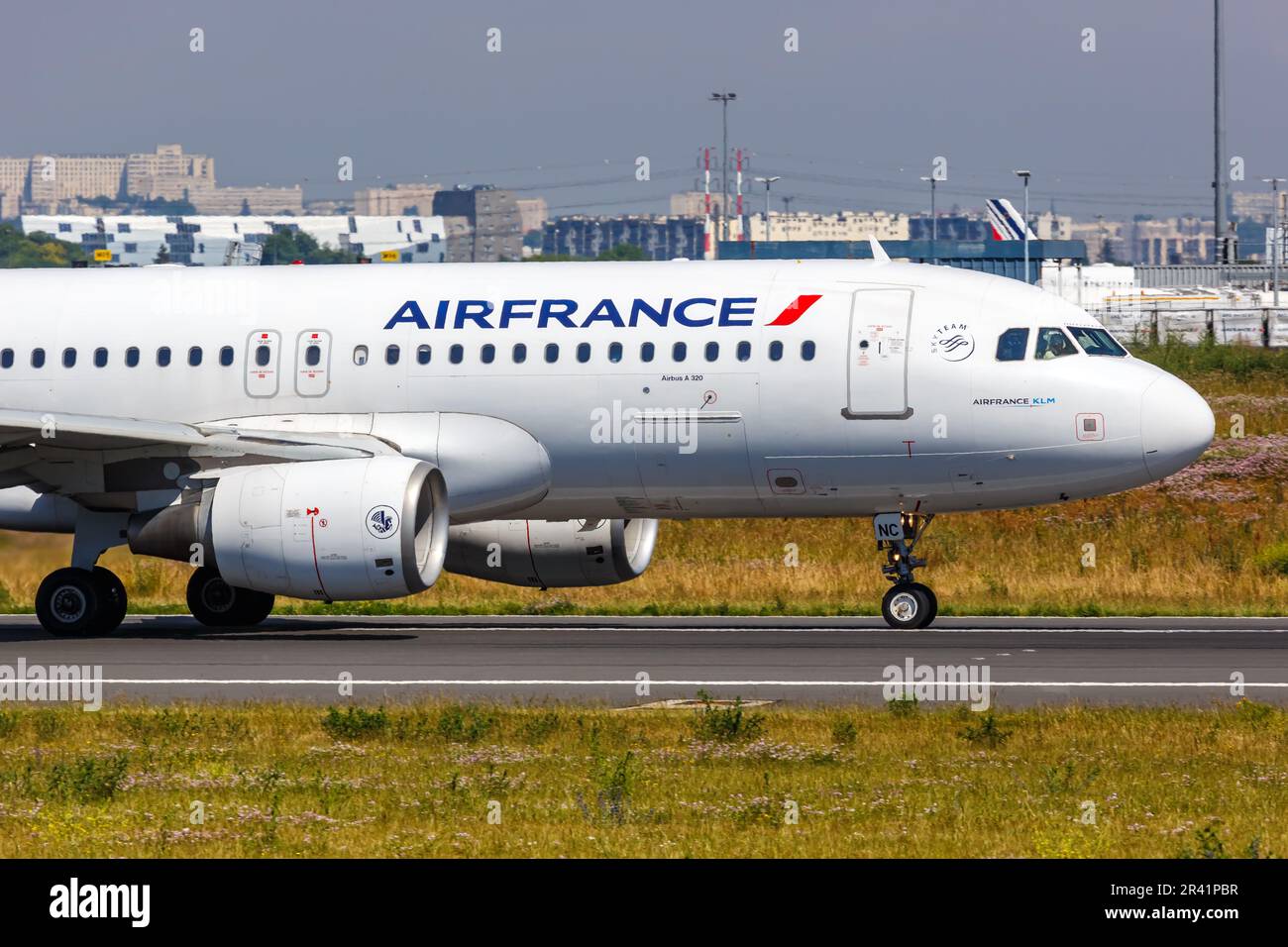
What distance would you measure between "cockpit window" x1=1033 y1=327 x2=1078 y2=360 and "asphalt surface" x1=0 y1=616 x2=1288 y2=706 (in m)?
3.55

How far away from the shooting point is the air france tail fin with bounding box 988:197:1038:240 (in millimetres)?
129000

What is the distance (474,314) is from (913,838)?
1453 cm

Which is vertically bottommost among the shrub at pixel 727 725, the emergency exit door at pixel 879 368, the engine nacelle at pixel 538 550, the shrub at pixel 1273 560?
the shrub at pixel 1273 560

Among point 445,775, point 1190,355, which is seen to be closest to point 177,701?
point 445,775

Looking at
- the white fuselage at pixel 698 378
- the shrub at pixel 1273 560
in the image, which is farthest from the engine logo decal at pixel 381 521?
the shrub at pixel 1273 560

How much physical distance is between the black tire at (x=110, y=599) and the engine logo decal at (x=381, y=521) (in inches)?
191

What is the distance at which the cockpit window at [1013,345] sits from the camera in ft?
79.9

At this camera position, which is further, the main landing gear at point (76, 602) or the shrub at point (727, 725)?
the main landing gear at point (76, 602)

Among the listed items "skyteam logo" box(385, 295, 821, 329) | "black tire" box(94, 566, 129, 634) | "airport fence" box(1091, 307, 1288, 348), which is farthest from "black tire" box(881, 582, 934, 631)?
"airport fence" box(1091, 307, 1288, 348)

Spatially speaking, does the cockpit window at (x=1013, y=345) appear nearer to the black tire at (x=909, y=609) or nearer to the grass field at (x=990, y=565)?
the black tire at (x=909, y=609)

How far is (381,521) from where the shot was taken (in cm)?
2295

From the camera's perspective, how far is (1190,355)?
200 feet

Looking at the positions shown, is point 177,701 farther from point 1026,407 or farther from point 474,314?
point 1026,407
